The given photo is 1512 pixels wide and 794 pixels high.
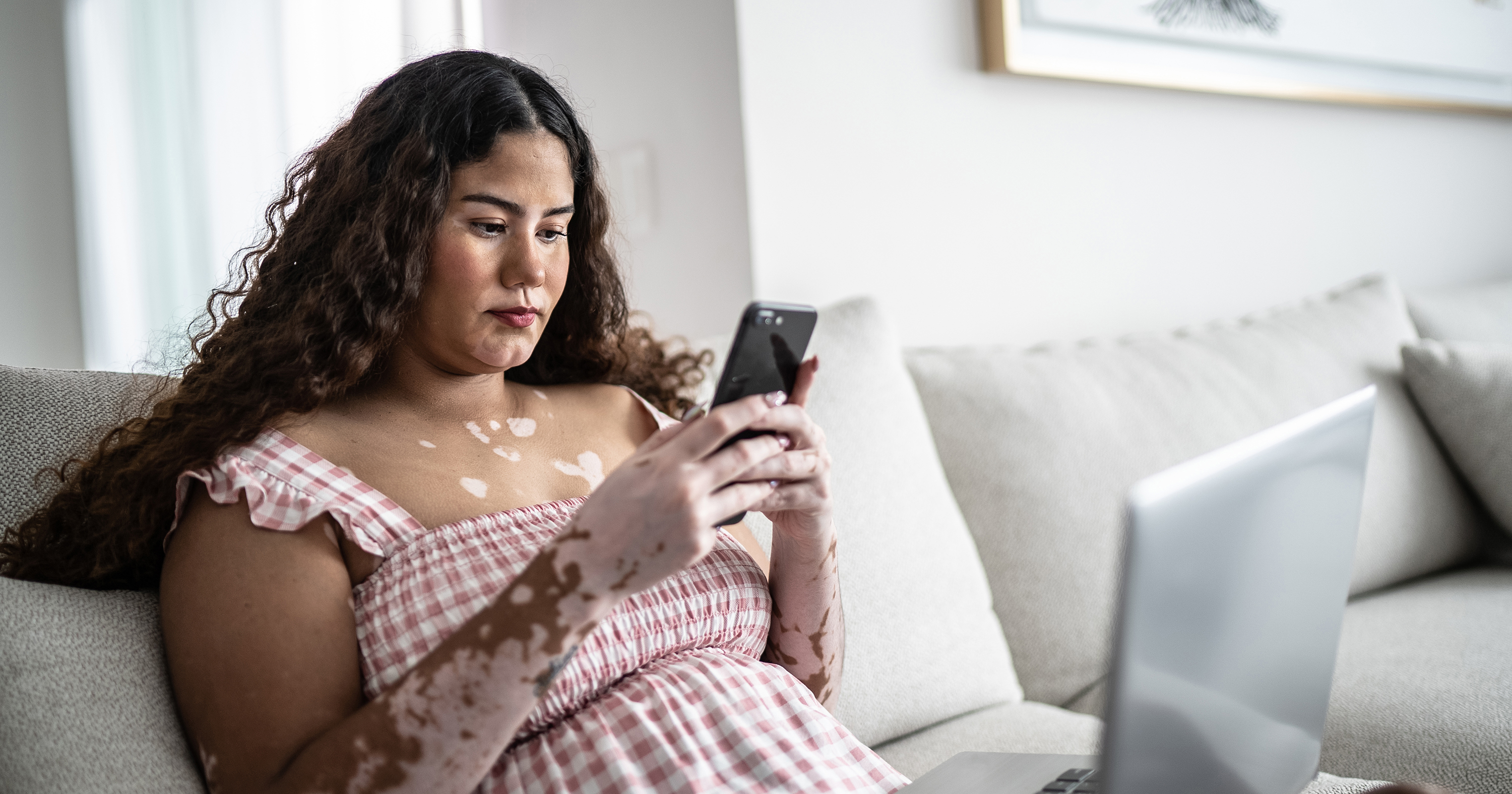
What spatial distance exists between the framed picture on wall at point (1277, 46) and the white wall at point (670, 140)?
0.53 meters

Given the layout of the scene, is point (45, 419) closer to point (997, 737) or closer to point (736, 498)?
point (736, 498)

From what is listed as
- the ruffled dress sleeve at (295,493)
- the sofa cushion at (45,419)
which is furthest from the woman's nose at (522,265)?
the sofa cushion at (45,419)

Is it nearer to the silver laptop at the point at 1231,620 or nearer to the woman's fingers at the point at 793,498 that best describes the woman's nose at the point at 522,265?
the woman's fingers at the point at 793,498

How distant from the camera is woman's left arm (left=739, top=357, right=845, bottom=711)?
0.84m

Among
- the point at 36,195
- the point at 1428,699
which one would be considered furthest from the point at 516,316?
the point at 36,195

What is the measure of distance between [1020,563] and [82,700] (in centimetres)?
107

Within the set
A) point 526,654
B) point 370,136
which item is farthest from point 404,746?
point 370,136

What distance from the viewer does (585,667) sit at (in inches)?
31.7

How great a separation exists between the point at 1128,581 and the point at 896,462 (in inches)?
32.8

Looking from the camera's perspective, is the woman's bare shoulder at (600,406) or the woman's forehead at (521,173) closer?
the woman's forehead at (521,173)

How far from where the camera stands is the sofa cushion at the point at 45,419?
879mm

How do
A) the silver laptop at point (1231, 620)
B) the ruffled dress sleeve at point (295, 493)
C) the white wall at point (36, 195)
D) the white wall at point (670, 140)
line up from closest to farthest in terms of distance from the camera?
the silver laptop at point (1231, 620)
the ruffled dress sleeve at point (295, 493)
the white wall at point (670, 140)
the white wall at point (36, 195)

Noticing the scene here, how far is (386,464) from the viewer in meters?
0.89

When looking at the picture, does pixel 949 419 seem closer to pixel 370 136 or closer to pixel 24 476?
pixel 370 136
